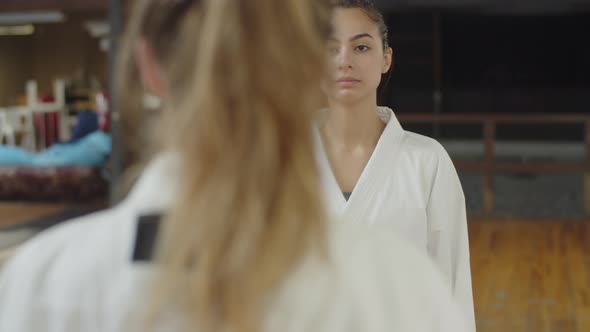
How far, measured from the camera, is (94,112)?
5.06m

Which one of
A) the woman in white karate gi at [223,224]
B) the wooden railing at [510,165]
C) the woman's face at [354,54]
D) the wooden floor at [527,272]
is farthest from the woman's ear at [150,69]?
the wooden railing at [510,165]

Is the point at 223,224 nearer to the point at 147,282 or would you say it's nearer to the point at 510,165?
the point at 147,282

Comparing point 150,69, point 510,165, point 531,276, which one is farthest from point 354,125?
point 510,165

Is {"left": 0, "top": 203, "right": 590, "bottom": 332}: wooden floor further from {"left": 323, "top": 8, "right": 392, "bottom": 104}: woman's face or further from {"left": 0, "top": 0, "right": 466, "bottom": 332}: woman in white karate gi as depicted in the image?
{"left": 0, "top": 0, "right": 466, "bottom": 332}: woman in white karate gi

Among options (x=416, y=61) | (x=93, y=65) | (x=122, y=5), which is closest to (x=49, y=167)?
(x=93, y=65)

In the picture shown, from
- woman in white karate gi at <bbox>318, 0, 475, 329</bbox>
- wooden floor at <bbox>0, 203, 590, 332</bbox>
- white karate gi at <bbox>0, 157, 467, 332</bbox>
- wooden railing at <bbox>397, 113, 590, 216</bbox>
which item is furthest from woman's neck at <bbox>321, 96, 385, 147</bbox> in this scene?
wooden railing at <bbox>397, 113, 590, 216</bbox>

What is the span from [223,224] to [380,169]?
0.76m

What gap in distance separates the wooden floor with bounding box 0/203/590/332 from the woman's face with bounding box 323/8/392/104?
6.60 ft

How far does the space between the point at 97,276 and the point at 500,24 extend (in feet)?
26.9

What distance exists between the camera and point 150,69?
1.74 ft

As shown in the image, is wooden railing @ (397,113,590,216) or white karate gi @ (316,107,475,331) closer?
white karate gi @ (316,107,475,331)

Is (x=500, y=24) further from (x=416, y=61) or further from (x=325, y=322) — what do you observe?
(x=325, y=322)

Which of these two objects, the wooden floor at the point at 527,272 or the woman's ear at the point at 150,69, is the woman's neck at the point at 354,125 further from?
the wooden floor at the point at 527,272

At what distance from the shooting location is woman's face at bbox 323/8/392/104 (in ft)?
3.89
